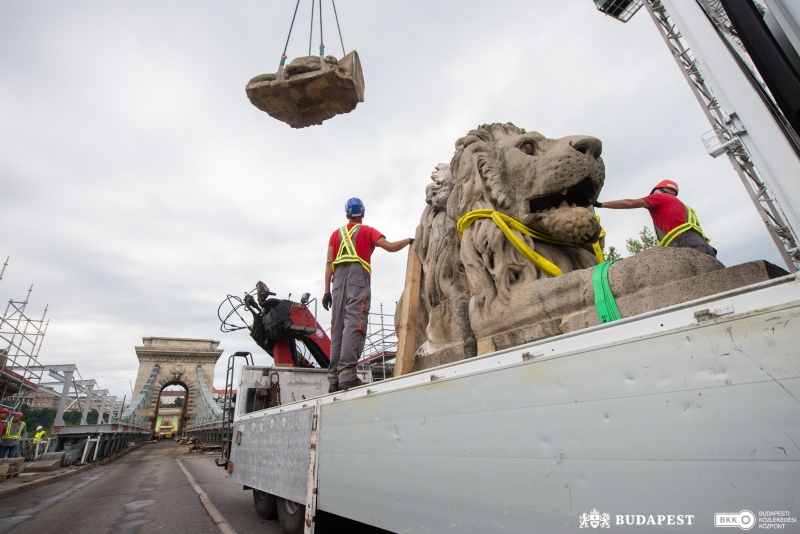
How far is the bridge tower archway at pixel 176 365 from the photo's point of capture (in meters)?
41.0

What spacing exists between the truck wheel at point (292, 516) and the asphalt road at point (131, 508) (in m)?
0.60

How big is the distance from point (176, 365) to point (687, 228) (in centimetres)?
4717

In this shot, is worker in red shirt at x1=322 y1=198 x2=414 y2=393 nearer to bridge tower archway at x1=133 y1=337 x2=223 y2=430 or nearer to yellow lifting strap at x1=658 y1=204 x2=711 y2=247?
yellow lifting strap at x1=658 y1=204 x2=711 y2=247

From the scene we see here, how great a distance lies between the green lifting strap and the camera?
185cm

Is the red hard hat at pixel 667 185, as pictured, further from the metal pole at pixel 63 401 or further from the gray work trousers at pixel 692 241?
the metal pole at pixel 63 401

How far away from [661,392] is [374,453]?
135cm

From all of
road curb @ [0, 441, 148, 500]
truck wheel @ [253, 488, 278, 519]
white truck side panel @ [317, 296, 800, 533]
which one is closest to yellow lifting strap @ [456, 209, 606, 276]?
white truck side panel @ [317, 296, 800, 533]

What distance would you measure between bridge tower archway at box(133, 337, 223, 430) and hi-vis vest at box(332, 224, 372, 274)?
42477 millimetres

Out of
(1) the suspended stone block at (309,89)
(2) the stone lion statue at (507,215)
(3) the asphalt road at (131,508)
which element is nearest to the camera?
(2) the stone lion statue at (507,215)

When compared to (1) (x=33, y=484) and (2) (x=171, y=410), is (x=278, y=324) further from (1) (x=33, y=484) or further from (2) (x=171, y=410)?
(2) (x=171, y=410)

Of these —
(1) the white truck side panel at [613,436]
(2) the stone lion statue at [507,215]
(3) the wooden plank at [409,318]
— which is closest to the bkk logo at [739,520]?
(1) the white truck side panel at [613,436]

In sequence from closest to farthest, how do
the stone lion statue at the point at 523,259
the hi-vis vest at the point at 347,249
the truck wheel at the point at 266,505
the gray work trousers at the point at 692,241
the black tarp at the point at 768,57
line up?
the black tarp at the point at 768,57 < the stone lion statue at the point at 523,259 < the gray work trousers at the point at 692,241 < the hi-vis vest at the point at 347,249 < the truck wheel at the point at 266,505

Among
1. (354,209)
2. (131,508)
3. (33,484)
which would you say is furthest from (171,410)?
(354,209)

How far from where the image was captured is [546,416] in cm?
129
